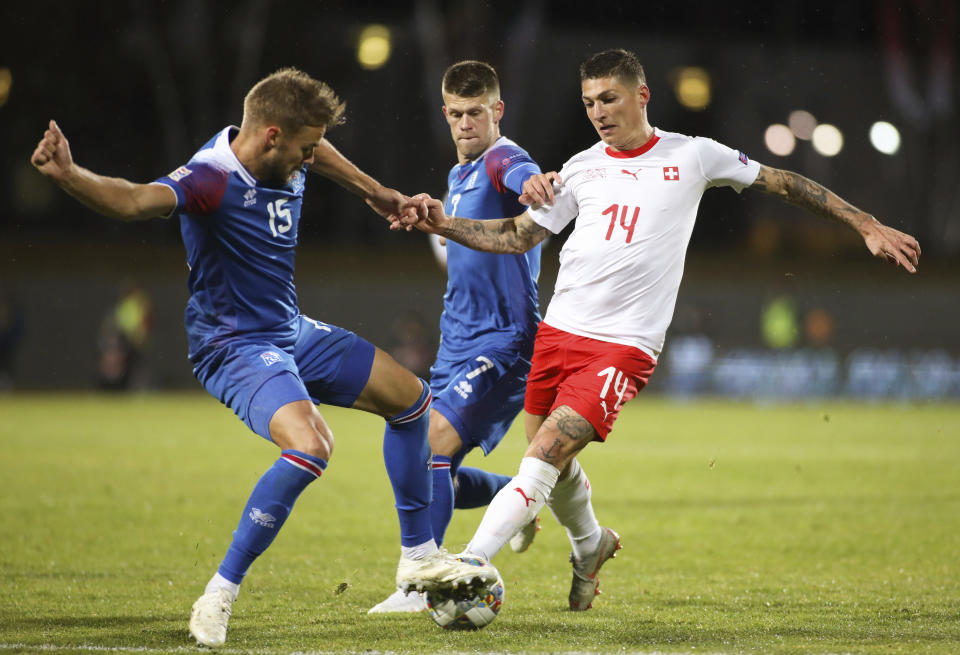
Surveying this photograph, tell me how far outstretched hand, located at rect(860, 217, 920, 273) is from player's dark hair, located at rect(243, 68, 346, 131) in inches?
92.5

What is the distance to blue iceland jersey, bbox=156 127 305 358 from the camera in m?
4.88

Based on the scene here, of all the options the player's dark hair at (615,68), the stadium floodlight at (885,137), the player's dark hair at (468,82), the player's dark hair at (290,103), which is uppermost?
the stadium floodlight at (885,137)

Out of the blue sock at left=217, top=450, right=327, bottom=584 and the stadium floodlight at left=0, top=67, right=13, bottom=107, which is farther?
the stadium floodlight at left=0, top=67, right=13, bottom=107

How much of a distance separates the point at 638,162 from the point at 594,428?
124 centimetres

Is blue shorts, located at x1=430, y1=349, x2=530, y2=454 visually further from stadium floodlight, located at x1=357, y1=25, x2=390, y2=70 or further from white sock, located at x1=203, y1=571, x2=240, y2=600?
stadium floodlight, located at x1=357, y1=25, x2=390, y2=70

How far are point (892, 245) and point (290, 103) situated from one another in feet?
8.54

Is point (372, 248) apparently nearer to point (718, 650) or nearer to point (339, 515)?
point (339, 515)

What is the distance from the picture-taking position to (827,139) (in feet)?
105

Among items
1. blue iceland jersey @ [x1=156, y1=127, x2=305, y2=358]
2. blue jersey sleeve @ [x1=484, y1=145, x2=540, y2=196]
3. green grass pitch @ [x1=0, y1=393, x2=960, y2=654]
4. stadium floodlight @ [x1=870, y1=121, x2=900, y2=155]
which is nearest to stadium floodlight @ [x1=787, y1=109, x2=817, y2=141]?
green grass pitch @ [x1=0, y1=393, x2=960, y2=654]

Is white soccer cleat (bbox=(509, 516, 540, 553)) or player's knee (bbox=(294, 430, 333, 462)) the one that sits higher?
player's knee (bbox=(294, 430, 333, 462))

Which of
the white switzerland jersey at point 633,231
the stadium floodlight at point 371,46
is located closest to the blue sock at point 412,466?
the white switzerland jersey at point 633,231

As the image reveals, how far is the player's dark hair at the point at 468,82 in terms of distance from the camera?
6.00 m

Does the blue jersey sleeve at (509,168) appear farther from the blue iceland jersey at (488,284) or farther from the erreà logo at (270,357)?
the erreà logo at (270,357)

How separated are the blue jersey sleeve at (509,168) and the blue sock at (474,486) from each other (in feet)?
4.90
